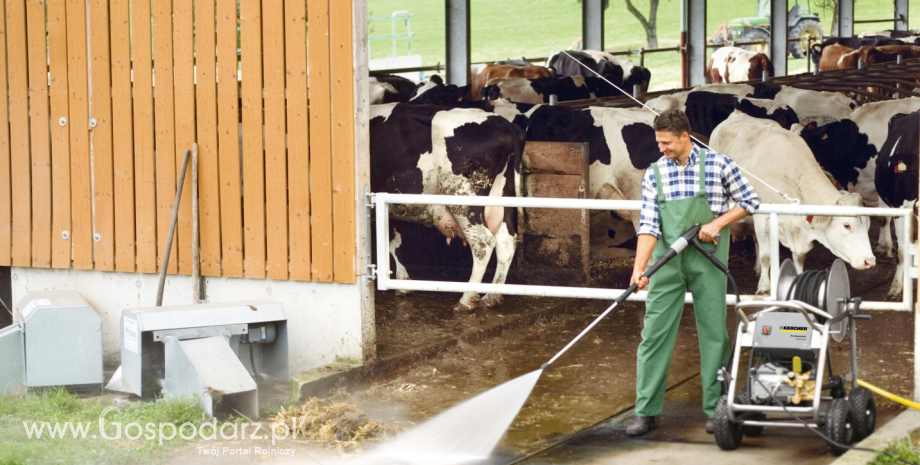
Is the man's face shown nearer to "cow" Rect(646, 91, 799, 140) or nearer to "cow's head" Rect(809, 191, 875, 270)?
"cow's head" Rect(809, 191, 875, 270)

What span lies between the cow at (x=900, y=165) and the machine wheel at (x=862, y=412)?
471 cm

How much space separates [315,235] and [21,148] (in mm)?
2594

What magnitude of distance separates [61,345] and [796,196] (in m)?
6.03

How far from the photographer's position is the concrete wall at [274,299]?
7594 millimetres

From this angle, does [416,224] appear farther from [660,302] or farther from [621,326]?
[660,302]

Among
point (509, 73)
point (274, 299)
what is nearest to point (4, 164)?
point (274, 299)

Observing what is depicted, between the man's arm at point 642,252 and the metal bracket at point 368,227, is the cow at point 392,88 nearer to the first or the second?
the metal bracket at point 368,227

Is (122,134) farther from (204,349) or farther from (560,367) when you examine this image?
(560,367)

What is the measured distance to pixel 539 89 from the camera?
19844 mm

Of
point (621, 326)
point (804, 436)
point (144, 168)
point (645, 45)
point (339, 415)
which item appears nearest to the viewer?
point (804, 436)

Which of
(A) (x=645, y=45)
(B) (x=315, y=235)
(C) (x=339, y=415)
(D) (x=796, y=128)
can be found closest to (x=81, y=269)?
(B) (x=315, y=235)

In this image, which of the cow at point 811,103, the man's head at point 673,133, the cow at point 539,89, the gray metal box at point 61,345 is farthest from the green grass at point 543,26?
the man's head at point 673,133

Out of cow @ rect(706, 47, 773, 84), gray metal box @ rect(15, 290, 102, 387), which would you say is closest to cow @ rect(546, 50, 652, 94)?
cow @ rect(706, 47, 773, 84)

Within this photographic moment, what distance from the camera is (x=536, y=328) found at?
9016 mm
